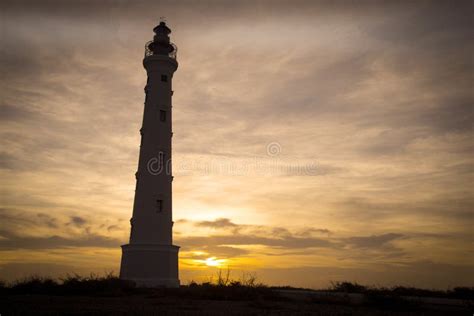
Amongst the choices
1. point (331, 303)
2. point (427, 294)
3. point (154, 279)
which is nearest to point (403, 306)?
point (331, 303)

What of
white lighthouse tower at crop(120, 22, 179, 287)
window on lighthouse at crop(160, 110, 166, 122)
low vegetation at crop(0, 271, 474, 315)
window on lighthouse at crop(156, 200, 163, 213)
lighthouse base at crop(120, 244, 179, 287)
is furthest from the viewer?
window on lighthouse at crop(160, 110, 166, 122)

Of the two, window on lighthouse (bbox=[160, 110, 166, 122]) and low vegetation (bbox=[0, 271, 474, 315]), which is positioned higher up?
window on lighthouse (bbox=[160, 110, 166, 122])

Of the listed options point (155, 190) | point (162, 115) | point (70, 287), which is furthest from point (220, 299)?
point (162, 115)

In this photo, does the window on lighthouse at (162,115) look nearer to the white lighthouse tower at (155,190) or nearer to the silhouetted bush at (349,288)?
the white lighthouse tower at (155,190)

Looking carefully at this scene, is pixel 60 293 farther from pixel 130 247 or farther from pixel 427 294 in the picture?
pixel 427 294

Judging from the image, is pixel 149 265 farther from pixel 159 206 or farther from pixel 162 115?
pixel 162 115

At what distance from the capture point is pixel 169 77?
31.0m

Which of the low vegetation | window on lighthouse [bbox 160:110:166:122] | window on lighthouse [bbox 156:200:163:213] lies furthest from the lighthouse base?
window on lighthouse [bbox 160:110:166:122]

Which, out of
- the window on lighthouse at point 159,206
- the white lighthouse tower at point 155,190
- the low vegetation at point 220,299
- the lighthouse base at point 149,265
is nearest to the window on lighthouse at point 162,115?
the white lighthouse tower at point 155,190

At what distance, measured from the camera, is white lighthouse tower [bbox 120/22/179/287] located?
26.6 metres

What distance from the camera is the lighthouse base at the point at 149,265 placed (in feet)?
85.8

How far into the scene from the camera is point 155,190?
1105 inches

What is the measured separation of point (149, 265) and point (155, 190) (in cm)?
506

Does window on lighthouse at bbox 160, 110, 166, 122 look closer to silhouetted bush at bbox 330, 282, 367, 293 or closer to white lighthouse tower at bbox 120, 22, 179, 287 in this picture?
white lighthouse tower at bbox 120, 22, 179, 287
